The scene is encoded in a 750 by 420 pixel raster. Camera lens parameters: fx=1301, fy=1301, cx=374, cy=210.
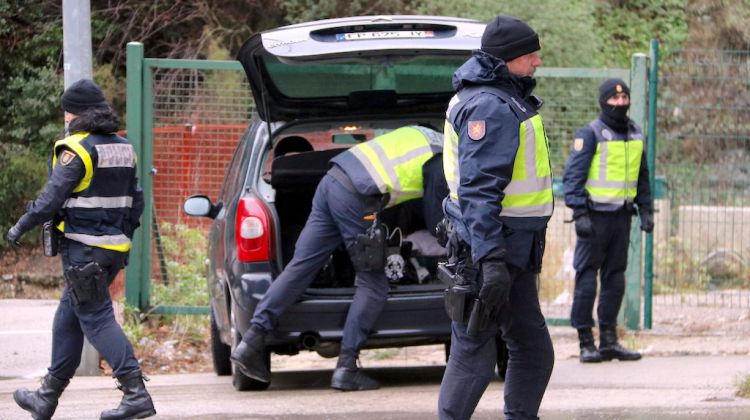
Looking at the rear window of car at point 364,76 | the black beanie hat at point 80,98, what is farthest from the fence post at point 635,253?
Answer: the black beanie hat at point 80,98

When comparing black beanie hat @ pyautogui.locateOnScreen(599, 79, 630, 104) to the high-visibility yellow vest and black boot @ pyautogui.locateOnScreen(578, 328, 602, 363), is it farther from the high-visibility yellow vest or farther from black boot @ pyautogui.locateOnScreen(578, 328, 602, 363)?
the high-visibility yellow vest

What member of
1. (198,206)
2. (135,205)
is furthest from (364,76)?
(135,205)

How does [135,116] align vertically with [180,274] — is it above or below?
above

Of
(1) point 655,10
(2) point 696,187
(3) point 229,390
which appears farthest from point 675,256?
(1) point 655,10

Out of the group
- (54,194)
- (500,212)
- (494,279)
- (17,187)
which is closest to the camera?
(494,279)

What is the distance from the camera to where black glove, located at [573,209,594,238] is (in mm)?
8352

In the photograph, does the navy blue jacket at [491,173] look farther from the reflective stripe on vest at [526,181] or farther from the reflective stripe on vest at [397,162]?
the reflective stripe on vest at [397,162]

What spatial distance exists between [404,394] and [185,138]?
128 inches

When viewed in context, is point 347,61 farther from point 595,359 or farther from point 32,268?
point 32,268

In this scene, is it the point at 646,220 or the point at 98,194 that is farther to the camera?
the point at 646,220

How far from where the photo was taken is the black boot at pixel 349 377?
7.12m

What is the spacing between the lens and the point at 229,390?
24.8 ft

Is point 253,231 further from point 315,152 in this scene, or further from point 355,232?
point 315,152

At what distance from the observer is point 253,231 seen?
704cm
